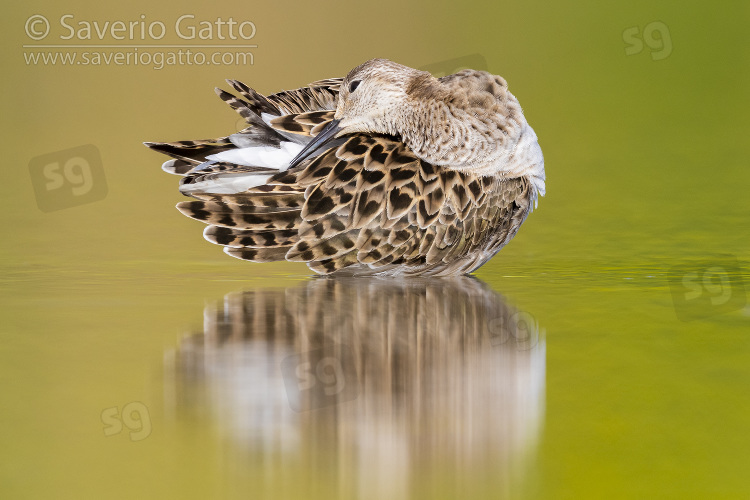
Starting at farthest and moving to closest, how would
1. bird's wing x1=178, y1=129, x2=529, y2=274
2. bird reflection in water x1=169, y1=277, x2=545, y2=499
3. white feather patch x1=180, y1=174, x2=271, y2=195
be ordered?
white feather patch x1=180, y1=174, x2=271, y2=195 < bird's wing x1=178, y1=129, x2=529, y2=274 < bird reflection in water x1=169, y1=277, x2=545, y2=499

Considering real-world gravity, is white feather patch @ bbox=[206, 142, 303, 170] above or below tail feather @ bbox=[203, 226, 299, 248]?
above

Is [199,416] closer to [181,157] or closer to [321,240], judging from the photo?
[321,240]

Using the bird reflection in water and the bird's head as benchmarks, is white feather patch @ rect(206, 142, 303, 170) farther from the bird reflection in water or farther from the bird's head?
the bird reflection in water

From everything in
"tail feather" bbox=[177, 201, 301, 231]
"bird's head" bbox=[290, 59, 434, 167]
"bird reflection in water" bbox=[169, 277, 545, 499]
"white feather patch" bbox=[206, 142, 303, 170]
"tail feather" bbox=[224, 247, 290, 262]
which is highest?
"bird's head" bbox=[290, 59, 434, 167]

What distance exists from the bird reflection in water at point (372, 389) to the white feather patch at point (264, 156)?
114 centimetres

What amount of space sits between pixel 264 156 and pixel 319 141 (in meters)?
0.46

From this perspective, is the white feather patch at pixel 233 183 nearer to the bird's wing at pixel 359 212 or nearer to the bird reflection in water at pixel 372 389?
the bird's wing at pixel 359 212

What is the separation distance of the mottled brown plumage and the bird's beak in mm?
10

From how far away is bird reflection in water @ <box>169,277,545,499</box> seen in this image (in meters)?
3.52

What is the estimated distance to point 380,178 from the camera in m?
6.81

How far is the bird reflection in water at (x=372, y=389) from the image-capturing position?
11.6 ft

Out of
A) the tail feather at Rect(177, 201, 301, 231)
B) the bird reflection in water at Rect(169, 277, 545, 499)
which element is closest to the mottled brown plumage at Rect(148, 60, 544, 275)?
the tail feather at Rect(177, 201, 301, 231)

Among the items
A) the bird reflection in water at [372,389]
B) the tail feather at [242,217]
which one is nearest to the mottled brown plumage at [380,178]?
the tail feather at [242,217]

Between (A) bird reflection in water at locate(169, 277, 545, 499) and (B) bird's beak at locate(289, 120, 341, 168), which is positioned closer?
(A) bird reflection in water at locate(169, 277, 545, 499)
